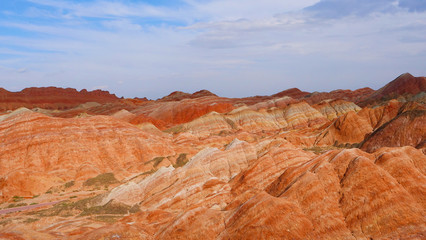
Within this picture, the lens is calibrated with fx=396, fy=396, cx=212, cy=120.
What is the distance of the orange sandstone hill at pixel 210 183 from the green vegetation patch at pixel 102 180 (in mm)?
138

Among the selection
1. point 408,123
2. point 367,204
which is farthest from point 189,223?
point 408,123

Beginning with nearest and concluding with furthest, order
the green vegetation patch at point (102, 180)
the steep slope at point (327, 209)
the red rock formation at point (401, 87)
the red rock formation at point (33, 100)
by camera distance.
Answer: the steep slope at point (327, 209) → the green vegetation patch at point (102, 180) → the red rock formation at point (401, 87) → the red rock formation at point (33, 100)

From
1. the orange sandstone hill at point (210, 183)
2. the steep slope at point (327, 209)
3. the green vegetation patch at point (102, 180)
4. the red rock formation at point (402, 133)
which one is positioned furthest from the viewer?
the red rock formation at point (402, 133)

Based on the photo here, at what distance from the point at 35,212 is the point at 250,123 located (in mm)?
77866

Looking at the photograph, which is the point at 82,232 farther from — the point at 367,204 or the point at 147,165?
the point at 147,165

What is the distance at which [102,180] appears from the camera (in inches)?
1935

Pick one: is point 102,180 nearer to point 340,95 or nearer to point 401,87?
point 401,87

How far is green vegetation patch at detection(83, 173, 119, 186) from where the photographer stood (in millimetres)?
48312

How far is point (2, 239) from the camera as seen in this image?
1928 cm

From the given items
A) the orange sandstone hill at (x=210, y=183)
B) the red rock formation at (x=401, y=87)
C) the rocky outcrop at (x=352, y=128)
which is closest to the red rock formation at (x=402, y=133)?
the orange sandstone hill at (x=210, y=183)

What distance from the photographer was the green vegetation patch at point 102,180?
48312 mm

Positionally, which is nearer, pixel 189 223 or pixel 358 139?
pixel 189 223

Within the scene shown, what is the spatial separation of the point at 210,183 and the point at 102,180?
2289cm

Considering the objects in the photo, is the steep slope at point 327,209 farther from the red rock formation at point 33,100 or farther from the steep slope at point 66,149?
the red rock formation at point 33,100
